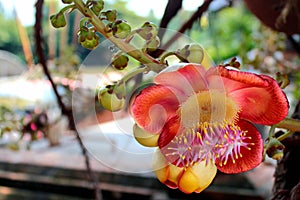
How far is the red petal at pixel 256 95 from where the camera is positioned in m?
0.17

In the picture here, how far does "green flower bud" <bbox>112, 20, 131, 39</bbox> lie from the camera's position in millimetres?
165

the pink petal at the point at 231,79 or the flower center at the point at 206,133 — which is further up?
the pink petal at the point at 231,79

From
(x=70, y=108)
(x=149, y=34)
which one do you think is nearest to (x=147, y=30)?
(x=149, y=34)

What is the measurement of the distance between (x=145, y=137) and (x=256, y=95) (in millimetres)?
52

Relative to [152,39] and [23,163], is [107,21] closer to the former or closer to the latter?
[152,39]

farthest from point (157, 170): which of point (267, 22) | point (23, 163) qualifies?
point (23, 163)

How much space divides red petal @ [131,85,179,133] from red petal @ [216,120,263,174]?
0.03 metres

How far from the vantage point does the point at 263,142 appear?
192 mm

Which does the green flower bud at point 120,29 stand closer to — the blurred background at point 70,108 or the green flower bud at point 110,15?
the green flower bud at point 110,15

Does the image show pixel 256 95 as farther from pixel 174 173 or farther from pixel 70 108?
pixel 70 108

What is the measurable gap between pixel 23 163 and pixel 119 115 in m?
1.09

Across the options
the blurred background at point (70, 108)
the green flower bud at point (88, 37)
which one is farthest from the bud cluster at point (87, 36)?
the blurred background at point (70, 108)

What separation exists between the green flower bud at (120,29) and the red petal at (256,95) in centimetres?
4

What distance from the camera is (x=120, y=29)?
0.17 metres
